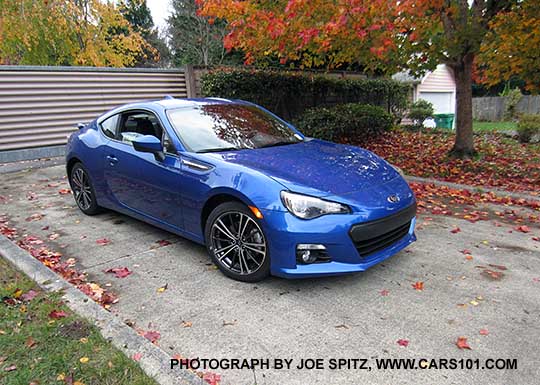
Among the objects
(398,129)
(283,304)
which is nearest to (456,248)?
(283,304)

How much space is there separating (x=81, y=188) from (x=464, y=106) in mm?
6982

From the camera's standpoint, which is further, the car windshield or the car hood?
the car windshield

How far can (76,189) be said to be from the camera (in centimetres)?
527

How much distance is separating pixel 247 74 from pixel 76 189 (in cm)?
623

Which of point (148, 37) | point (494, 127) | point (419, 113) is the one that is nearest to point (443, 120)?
point (419, 113)

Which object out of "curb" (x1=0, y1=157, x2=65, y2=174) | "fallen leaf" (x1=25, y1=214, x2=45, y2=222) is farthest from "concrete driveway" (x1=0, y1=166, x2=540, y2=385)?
"curb" (x1=0, y1=157, x2=65, y2=174)

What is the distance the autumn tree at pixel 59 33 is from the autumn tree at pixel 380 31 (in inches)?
263

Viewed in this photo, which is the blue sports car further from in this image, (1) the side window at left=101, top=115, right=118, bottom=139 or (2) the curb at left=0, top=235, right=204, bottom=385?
(2) the curb at left=0, top=235, right=204, bottom=385

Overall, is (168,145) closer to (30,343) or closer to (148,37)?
(30,343)

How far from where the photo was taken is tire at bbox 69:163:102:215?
5000 mm

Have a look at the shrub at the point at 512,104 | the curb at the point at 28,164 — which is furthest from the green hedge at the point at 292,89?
the shrub at the point at 512,104

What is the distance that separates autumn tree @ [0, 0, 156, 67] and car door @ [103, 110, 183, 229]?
31.2ft

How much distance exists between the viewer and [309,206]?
2.95 metres

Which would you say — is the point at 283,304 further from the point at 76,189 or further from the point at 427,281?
the point at 76,189
